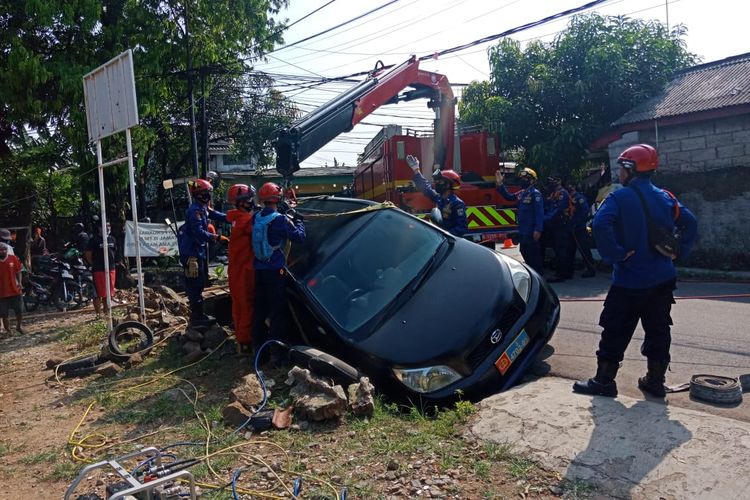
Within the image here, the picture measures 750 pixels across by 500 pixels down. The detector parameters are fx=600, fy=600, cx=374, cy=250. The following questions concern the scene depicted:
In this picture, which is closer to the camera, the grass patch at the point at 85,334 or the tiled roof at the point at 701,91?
the grass patch at the point at 85,334

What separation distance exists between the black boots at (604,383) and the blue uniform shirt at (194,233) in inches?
181

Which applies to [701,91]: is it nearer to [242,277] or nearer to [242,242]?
[242,242]

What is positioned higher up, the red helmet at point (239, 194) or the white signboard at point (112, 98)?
the white signboard at point (112, 98)

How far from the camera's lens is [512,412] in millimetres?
3861

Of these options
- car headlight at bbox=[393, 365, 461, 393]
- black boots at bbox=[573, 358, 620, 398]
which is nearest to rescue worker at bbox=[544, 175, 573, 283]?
black boots at bbox=[573, 358, 620, 398]

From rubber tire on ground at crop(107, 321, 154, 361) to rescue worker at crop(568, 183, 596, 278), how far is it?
6662 millimetres

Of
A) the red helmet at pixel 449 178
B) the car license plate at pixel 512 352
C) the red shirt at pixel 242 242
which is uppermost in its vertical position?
the red helmet at pixel 449 178

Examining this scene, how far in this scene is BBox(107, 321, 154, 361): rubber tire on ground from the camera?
6730 mm

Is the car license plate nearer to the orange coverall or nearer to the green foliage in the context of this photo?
the orange coverall

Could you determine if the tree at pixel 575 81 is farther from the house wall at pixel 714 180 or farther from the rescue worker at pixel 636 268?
the rescue worker at pixel 636 268

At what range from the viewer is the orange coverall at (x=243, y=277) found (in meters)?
6.00

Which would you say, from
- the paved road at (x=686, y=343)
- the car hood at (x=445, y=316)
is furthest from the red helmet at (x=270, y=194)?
the paved road at (x=686, y=343)

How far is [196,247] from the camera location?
23.2 feet

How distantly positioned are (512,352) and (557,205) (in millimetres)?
5556
